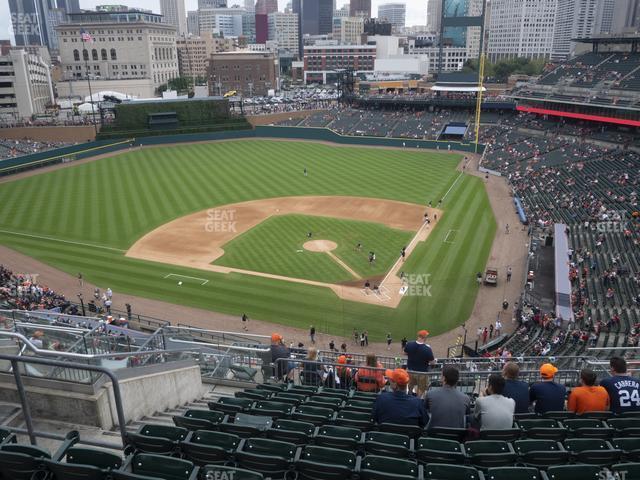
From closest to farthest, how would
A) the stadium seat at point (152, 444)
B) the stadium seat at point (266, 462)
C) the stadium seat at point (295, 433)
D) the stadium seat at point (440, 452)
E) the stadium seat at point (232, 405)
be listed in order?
the stadium seat at point (266, 462), the stadium seat at point (152, 444), the stadium seat at point (440, 452), the stadium seat at point (295, 433), the stadium seat at point (232, 405)

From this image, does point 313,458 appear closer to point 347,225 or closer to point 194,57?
point 347,225

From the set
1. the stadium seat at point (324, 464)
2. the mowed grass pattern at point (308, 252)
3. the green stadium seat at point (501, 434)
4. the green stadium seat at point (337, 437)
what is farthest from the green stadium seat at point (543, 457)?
the mowed grass pattern at point (308, 252)

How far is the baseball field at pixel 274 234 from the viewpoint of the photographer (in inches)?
1089

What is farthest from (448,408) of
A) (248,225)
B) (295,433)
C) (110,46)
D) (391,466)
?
(110,46)

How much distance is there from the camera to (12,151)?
60.1 meters

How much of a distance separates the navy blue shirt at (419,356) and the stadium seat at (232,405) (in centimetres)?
401

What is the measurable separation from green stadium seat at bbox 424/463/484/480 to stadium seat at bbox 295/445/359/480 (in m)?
0.82

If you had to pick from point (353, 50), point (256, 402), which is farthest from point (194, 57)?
point (256, 402)

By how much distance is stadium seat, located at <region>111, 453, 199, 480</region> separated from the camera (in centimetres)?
534

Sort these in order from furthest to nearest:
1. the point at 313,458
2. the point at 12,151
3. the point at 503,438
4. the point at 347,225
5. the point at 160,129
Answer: the point at 160,129, the point at 12,151, the point at 347,225, the point at 503,438, the point at 313,458

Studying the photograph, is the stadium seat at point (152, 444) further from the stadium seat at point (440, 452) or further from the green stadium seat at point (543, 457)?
A: the green stadium seat at point (543, 457)

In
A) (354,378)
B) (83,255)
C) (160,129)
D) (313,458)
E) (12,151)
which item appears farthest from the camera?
(160,129)

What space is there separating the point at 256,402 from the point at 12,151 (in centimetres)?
6412

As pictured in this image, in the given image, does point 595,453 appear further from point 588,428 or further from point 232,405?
point 232,405
